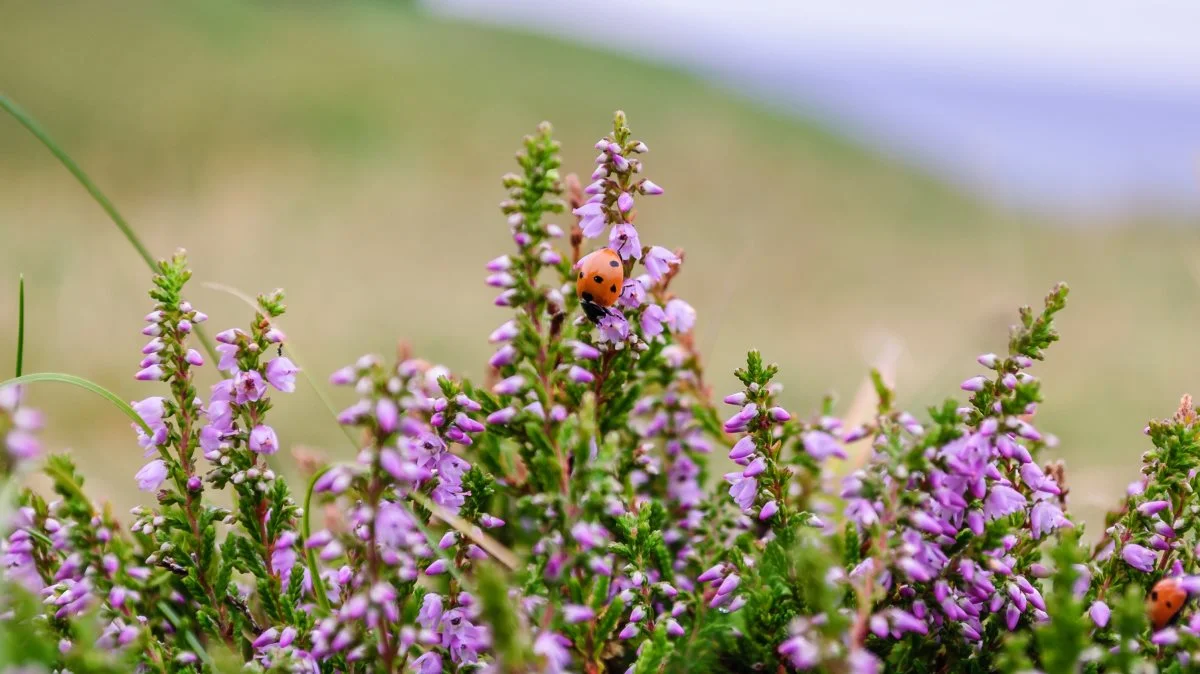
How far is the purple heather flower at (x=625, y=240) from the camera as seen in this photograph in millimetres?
2150

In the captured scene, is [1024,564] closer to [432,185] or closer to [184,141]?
[432,185]

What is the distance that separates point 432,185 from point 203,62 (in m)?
9.04

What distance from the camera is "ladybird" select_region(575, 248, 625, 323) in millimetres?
2105

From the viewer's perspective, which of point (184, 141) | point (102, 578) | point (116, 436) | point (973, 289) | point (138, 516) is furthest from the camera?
point (184, 141)

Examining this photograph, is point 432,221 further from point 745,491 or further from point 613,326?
point 745,491

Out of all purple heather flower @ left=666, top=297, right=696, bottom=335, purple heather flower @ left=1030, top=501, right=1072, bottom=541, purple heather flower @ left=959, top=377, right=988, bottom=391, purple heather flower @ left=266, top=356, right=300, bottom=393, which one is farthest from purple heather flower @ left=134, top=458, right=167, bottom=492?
purple heather flower @ left=1030, top=501, right=1072, bottom=541

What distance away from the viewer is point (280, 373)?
208 centimetres

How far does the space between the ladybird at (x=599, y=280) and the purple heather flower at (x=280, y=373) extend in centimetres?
69

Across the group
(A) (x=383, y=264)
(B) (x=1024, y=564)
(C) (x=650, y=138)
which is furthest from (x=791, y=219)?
(B) (x=1024, y=564)

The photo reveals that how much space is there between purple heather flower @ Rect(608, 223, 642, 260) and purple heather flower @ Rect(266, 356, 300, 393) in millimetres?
801

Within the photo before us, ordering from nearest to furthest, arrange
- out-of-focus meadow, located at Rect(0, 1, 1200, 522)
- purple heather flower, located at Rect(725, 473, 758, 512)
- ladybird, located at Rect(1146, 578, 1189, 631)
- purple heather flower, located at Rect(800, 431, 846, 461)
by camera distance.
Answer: ladybird, located at Rect(1146, 578, 1189, 631)
purple heather flower, located at Rect(800, 431, 846, 461)
purple heather flower, located at Rect(725, 473, 758, 512)
out-of-focus meadow, located at Rect(0, 1, 1200, 522)

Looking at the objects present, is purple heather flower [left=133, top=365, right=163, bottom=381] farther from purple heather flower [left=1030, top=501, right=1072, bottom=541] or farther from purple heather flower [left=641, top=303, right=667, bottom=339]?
purple heather flower [left=1030, top=501, right=1072, bottom=541]

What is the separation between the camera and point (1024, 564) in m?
2.03

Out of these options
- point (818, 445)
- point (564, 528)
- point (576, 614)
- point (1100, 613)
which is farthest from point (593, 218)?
point (1100, 613)
